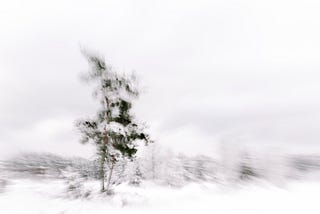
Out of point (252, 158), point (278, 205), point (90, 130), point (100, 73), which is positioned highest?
point (100, 73)

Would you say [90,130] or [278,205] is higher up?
[90,130]

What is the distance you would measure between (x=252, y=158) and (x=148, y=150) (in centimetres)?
1857

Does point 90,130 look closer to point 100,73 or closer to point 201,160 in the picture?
point 100,73


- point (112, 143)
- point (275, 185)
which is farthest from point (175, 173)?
point (112, 143)

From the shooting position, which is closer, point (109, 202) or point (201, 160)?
point (109, 202)

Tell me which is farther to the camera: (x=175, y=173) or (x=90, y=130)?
(x=175, y=173)

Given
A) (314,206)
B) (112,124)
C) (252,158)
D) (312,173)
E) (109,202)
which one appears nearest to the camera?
(314,206)

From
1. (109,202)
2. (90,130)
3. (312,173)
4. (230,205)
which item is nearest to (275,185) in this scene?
(312,173)

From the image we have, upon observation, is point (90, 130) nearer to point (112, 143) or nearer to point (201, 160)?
point (112, 143)

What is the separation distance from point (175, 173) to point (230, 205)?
18346 millimetres

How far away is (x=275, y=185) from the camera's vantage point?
2717 centimetres

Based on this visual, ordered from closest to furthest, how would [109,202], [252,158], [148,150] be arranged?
[109,202], [252,158], [148,150]

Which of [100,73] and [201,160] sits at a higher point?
[100,73]

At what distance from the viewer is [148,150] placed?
140ft
